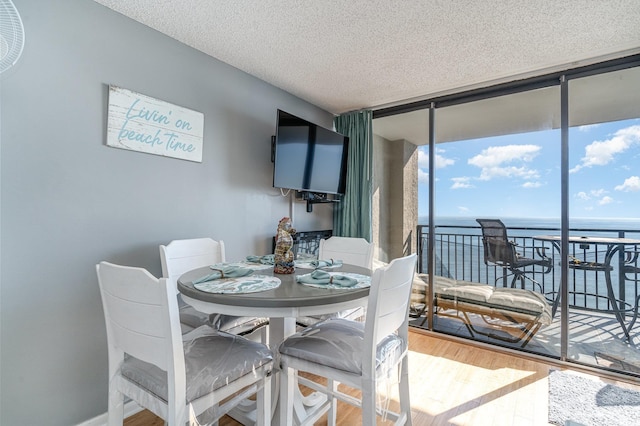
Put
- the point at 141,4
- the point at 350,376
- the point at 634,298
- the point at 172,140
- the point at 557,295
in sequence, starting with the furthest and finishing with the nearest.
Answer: the point at 557,295 → the point at 634,298 → the point at 172,140 → the point at 141,4 → the point at 350,376

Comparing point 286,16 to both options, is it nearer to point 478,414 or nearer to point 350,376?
point 350,376

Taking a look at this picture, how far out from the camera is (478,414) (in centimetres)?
176

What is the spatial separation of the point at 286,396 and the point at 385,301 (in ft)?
2.06

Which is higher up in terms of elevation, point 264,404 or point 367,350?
point 367,350

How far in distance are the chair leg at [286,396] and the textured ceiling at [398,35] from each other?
1.96m

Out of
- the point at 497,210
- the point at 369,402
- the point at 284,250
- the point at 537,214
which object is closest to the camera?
the point at 369,402

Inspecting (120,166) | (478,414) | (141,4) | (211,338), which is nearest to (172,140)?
(120,166)

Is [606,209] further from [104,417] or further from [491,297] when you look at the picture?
[104,417]

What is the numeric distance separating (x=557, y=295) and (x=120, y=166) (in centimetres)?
340

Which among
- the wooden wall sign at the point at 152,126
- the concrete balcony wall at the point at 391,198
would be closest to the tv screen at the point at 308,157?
the concrete balcony wall at the point at 391,198

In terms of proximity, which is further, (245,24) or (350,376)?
(245,24)

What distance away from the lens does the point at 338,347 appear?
4.32 feet

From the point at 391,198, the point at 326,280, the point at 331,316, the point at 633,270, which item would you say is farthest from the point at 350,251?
the point at 633,270

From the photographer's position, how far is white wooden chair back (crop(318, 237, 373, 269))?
2.27 m
